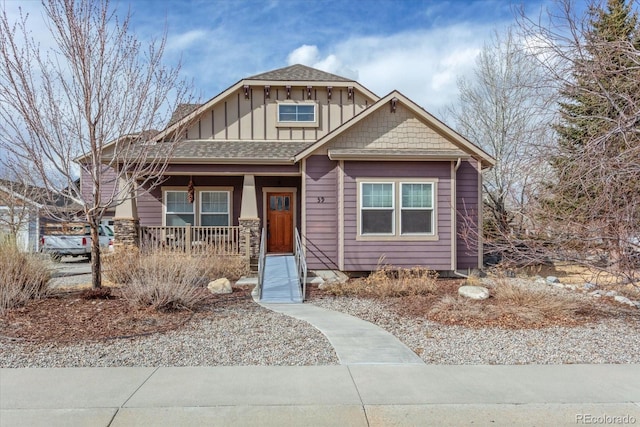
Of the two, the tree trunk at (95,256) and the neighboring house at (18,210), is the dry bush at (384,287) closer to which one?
the tree trunk at (95,256)

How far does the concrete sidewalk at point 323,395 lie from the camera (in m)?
3.83

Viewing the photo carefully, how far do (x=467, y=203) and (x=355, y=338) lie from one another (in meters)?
7.67

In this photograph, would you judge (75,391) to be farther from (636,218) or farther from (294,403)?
(636,218)

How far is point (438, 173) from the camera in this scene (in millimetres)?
11992

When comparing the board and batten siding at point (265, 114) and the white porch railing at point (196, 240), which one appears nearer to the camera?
the white porch railing at point (196, 240)

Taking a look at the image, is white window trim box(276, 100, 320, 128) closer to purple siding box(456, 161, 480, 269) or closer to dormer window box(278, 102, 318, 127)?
dormer window box(278, 102, 318, 127)

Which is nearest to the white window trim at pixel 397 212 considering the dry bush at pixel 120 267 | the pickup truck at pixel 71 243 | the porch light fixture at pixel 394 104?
the porch light fixture at pixel 394 104

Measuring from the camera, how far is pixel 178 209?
14.5m

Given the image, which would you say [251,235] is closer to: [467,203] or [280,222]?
[280,222]

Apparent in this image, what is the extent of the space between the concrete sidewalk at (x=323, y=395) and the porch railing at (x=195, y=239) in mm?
7652

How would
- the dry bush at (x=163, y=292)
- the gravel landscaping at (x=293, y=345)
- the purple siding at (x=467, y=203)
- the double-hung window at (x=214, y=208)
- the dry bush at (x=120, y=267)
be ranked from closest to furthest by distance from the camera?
the gravel landscaping at (x=293, y=345) → the dry bush at (x=163, y=292) → the dry bush at (x=120, y=267) → the purple siding at (x=467, y=203) → the double-hung window at (x=214, y=208)

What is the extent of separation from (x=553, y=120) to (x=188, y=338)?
23.3 ft

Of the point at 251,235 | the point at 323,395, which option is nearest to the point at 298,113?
the point at 251,235

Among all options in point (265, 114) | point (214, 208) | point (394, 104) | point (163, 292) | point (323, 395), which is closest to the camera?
point (323, 395)
